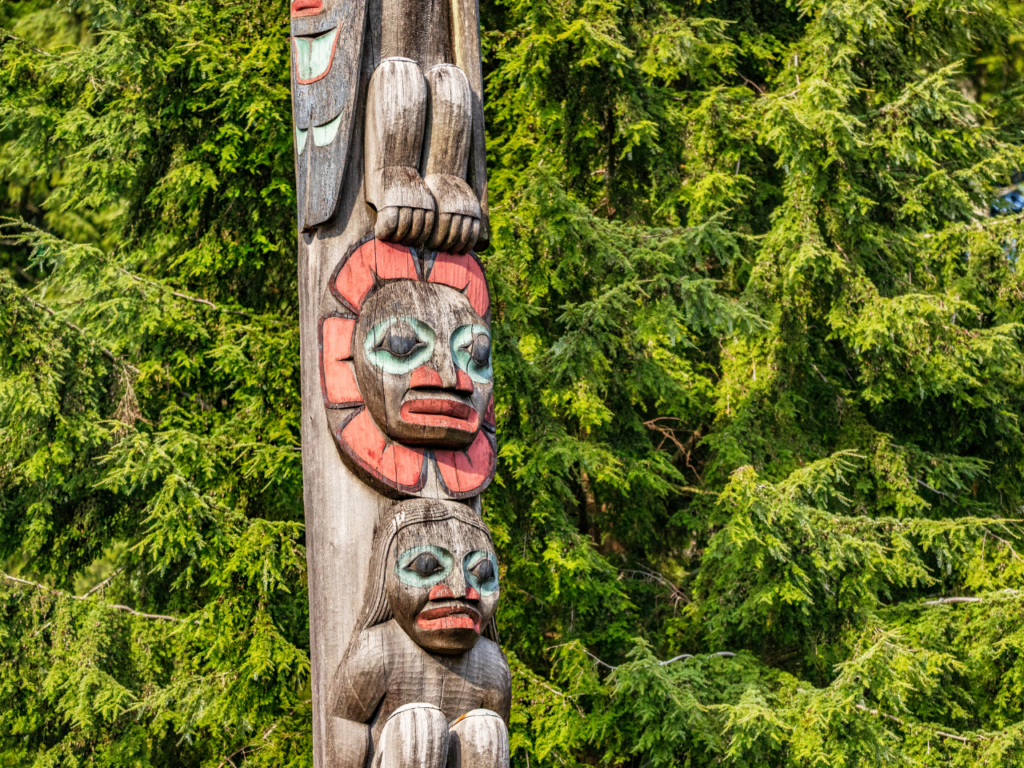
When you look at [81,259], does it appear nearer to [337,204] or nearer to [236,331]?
[236,331]

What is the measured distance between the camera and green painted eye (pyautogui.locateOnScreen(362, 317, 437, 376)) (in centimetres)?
491

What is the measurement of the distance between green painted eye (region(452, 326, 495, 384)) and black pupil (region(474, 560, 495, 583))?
2.59 ft

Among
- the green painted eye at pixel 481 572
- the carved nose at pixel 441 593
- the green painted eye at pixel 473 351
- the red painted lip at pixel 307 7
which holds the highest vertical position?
the red painted lip at pixel 307 7

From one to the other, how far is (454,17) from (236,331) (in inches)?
124

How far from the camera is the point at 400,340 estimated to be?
493 cm

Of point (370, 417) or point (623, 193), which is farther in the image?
point (623, 193)

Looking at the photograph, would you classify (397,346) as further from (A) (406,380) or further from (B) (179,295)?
(B) (179,295)

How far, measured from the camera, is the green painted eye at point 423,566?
182 inches

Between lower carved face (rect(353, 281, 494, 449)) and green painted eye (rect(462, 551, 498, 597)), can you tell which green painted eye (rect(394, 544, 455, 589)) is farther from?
lower carved face (rect(353, 281, 494, 449))

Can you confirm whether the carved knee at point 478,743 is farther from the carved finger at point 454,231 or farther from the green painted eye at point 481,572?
the carved finger at point 454,231

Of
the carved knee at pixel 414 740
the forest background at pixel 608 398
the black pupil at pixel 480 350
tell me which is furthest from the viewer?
the forest background at pixel 608 398

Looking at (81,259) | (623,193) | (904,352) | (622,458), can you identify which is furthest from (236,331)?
(904,352)

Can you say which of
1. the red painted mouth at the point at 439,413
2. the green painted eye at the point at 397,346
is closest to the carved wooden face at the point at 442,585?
the red painted mouth at the point at 439,413

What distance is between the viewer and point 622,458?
8.48m
